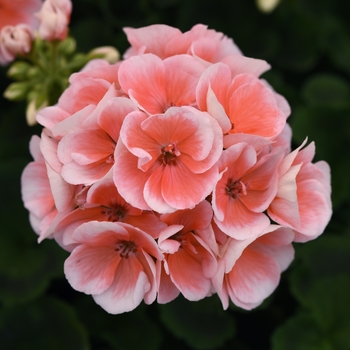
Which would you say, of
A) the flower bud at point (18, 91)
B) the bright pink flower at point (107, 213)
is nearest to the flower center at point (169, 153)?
the bright pink flower at point (107, 213)

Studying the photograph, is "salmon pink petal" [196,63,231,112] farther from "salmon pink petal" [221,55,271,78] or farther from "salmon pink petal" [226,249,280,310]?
"salmon pink petal" [226,249,280,310]

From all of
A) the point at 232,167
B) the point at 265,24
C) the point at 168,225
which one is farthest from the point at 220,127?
the point at 265,24

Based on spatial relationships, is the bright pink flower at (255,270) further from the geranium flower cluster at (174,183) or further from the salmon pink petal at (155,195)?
the salmon pink petal at (155,195)

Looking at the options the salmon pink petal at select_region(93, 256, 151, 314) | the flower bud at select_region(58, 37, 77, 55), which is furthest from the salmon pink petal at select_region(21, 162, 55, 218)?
the flower bud at select_region(58, 37, 77, 55)

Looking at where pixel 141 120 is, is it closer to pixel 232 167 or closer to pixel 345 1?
pixel 232 167

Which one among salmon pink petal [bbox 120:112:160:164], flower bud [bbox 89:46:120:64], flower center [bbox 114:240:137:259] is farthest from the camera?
flower bud [bbox 89:46:120:64]

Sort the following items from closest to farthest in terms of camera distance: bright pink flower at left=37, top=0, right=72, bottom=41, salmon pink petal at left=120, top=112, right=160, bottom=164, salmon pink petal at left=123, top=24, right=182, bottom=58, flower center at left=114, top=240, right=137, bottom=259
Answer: salmon pink petal at left=120, top=112, right=160, bottom=164 → flower center at left=114, top=240, right=137, bottom=259 → salmon pink petal at left=123, top=24, right=182, bottom=58 → bright pink flower at left=37, top=0, right=72, bottom=41

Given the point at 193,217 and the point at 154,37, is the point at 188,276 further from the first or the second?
the point at 154,37

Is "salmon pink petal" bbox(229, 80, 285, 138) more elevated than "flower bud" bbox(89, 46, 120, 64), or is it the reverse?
"salmon pink petal" bbox(229, 80, 285, 138)
